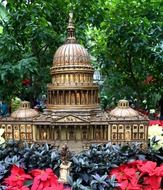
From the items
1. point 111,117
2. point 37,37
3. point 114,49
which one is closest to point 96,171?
point 111,117

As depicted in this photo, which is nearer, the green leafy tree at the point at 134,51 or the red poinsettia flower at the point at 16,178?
the red poinsettia flower at the point at 16,178

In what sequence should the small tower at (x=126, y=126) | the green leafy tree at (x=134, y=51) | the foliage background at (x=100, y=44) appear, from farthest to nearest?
1. the green leafy tree at (x=134, y=51)
2. the foliage background at (x=100, y=44)
3. the small tower at (x=126, y=126)

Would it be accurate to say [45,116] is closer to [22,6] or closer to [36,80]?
[36,80]

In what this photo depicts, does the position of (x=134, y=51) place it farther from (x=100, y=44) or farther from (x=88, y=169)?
(x=88, y=169)

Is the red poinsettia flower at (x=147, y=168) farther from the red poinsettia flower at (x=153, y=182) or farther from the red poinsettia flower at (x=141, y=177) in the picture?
the red poinsettia flower at (x=153, y=182)

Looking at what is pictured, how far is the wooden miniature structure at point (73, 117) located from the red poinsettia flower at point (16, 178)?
4080 millimetres

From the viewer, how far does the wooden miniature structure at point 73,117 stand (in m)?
10.4

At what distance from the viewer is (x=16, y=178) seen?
5.92 metres

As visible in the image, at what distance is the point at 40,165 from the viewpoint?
6730 mm

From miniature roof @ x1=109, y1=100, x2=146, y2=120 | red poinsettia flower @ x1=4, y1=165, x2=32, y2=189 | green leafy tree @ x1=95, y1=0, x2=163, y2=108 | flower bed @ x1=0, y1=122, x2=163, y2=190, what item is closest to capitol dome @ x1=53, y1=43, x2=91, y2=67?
miniature roof @ x1=109, y1=100, x2=146, y2=120

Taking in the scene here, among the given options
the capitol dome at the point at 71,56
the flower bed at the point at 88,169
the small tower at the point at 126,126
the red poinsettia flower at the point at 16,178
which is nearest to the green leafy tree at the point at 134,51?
the capitol dome at the point at 71,56

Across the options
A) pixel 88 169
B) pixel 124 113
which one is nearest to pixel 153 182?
pixel 88 169

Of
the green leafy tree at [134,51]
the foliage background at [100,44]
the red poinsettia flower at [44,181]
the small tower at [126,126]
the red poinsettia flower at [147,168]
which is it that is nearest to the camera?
the red poinsettia flower at [44,181]

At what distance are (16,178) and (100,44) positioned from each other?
32.3 feet
